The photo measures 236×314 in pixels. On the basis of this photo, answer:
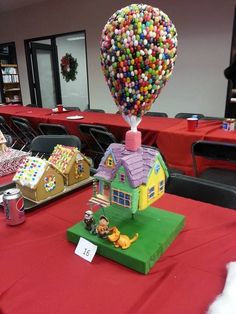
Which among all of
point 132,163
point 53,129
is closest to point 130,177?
point 132,163

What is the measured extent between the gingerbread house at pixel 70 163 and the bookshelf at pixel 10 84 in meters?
6.14

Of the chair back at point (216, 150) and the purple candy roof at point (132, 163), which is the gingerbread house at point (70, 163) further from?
the chair back at point (216, 150)

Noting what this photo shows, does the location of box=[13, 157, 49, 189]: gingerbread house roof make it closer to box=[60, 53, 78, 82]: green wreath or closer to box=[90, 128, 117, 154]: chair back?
box=[90, 128, 117, 154]: chair back

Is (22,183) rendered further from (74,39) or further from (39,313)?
(74,39)

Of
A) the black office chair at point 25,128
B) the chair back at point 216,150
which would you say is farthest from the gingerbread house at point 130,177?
the black office chair at point 25,128

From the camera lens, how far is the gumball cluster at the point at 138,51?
698 millimetres

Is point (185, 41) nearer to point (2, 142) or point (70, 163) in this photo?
A: point (2, 142)

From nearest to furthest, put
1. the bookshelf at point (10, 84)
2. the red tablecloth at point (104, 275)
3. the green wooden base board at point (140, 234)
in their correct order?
1. the red tablecloth at point (104, 275)
2. the green wooden base board at point (140, 234)
3. the bookshelf at point (10, 84)

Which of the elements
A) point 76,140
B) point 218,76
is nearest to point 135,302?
point 76,140

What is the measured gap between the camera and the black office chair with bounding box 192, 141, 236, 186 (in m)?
1.94

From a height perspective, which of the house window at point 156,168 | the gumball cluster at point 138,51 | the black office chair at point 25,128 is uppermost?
the gumball cluster at point 138,51

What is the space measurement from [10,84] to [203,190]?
676cm

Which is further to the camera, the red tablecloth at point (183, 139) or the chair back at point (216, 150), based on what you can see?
the red tablecloth at point (183, 139)

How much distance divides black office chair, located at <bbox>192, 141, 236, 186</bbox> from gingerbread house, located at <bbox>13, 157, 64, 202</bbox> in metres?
1.25
